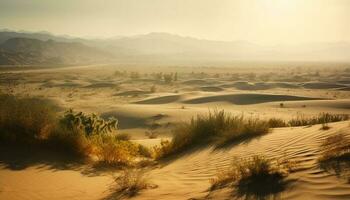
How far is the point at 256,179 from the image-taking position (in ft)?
21.3

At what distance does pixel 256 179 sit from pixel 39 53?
6290 inches

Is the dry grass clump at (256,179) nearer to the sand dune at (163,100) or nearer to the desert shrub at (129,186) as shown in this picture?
the desert shrub at (129,186)

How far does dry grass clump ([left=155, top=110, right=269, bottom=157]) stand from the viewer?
10.6 meters

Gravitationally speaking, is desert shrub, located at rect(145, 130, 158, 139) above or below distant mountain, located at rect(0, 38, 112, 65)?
below

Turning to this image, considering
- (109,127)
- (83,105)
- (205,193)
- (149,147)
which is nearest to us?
(205,193)

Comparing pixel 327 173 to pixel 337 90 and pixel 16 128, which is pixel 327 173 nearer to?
pixel 16 128

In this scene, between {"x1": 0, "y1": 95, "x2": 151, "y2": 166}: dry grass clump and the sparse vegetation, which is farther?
{"x1": 0, "y1": 95, "x2": 151, "y2": 166}: dry grass clump

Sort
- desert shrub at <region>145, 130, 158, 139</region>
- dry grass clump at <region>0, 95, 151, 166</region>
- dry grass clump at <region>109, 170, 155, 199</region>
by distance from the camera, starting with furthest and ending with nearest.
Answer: desert shrub at <region>145, 130, 158, 139</region> → dry grass clump at <region>0, 95, 151, 166</region> → dry grass clump at <region>109, 170, 155, 199</region>

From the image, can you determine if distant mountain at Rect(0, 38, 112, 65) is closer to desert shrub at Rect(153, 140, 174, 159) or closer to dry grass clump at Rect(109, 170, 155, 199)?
desert shrub at Rect(153, 140, 174, 159)

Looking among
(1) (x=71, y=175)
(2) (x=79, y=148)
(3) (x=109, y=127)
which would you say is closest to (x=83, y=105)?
(3) (x=109, y=127)

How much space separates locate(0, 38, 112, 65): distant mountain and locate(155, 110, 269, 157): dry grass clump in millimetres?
114917

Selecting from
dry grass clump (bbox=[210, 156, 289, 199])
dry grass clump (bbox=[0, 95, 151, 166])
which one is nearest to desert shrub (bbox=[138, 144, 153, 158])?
dry grass clump (bbox=[0, 95, 151, 166])

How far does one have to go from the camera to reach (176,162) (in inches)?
398

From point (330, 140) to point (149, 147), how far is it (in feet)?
22.0
